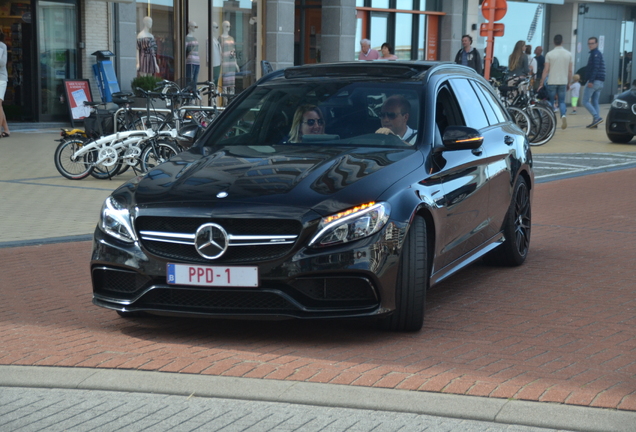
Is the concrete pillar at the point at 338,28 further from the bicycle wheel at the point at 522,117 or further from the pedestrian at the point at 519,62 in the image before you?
the bicycle wheel at the point at 522,117

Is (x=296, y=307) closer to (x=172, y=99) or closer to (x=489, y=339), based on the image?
(x=489, y=339)

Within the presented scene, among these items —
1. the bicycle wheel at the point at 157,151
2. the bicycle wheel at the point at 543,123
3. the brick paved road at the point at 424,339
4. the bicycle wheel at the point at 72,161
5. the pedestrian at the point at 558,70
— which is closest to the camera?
the brick paved road at the point at 424,339

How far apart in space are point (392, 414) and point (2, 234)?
5761 mm

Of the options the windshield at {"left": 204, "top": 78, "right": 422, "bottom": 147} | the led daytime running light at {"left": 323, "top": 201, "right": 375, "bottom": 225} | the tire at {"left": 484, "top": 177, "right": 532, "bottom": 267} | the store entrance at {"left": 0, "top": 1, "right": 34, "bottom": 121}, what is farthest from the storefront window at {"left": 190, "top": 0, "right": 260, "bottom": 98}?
the led daytime running light at {"left": 323, "top": 201, "right": 375, "bottom": 225}

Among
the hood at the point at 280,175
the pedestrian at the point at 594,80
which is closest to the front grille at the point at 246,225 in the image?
the hood at the point at 280,175

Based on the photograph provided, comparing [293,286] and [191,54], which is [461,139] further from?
[191,54]

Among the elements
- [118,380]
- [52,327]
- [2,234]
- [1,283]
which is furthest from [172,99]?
[118,380]

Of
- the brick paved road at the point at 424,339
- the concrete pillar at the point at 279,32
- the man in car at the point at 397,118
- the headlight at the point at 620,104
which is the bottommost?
the brick paved road at the point at 424,339

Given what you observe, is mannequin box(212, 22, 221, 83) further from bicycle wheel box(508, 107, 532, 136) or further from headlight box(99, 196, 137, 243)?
headlight box(99, 196, 137, 243)

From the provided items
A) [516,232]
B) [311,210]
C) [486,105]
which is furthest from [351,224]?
[516,232]

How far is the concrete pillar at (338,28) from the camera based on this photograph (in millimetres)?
27875

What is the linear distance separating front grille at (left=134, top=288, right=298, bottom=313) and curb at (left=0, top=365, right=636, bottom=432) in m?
0.57

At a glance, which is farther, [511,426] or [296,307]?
[296,307]

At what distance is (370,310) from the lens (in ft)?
17.1
